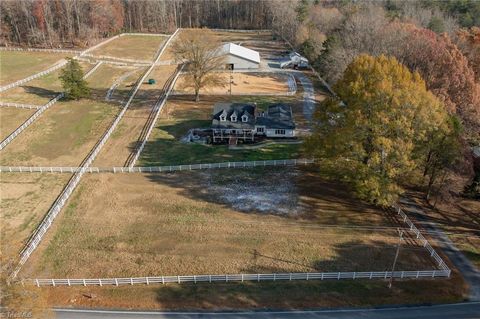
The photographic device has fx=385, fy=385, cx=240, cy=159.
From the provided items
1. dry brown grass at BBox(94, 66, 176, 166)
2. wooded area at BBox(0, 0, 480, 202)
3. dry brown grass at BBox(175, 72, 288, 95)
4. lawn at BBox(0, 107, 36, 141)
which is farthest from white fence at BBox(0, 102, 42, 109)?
wooded area at BBox(0, 0, 480, 202)

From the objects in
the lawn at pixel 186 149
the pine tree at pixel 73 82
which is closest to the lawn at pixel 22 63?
the pine tree at pixel 73 82

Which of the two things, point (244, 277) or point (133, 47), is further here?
point (133, 47)

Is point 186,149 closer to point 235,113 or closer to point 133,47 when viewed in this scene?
point 235,113

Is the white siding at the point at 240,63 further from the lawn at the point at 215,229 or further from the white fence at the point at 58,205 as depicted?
the lawn at the point at 215,229

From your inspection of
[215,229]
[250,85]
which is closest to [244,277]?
[215,229]

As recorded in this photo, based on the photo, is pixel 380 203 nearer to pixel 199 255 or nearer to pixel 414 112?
pixel 414 112
